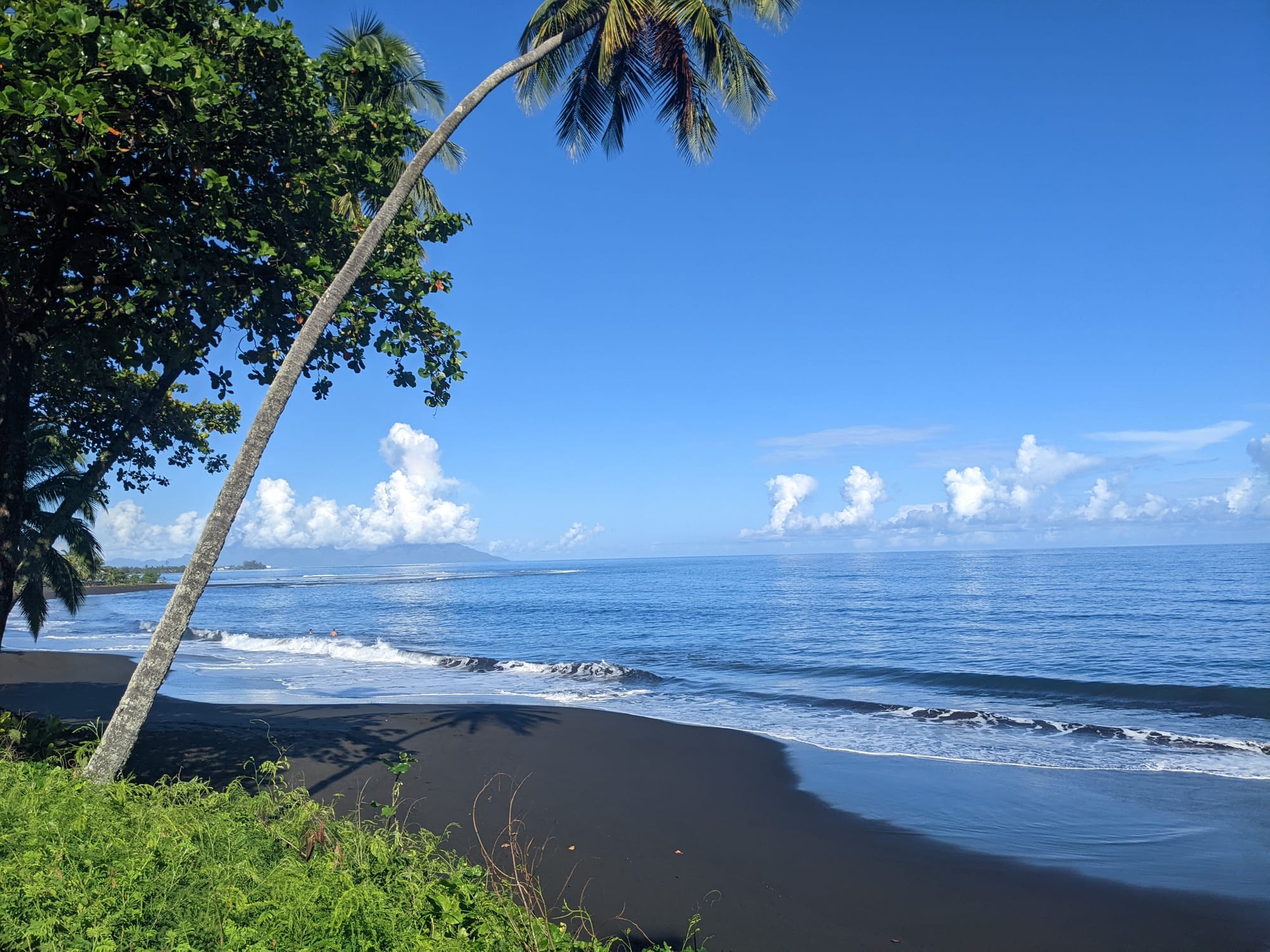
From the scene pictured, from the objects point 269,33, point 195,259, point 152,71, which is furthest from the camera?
point 195,259

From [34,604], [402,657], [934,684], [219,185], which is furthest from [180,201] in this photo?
[402,657]

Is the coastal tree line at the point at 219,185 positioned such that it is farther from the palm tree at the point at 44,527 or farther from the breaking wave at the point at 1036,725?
the breaking wave at the point at 1036,725

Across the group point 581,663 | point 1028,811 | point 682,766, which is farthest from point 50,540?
point 581,663

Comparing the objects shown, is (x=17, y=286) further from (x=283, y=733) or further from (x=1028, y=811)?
(x=1028, y=811)

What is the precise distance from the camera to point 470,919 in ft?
12.8

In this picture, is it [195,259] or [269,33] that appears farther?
[195,259]

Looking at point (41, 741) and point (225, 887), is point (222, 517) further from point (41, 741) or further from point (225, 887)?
point (41, 741)

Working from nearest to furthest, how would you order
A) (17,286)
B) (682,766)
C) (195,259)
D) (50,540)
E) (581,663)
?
(195,259)
(17,286)
(50,540)
(682,766)
(581,663)

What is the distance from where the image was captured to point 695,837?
8023 millimetres

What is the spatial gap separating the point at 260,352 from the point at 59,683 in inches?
527

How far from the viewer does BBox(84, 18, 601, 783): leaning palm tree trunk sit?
6.11 m

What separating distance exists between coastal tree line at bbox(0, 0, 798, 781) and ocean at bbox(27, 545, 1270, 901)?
7.82 m

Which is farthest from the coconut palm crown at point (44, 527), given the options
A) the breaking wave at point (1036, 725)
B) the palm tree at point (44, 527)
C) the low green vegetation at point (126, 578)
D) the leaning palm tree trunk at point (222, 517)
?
the low green vegetation at point (126, 578)

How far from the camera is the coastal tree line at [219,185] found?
5.73 metres
